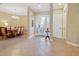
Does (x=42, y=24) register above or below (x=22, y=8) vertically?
below

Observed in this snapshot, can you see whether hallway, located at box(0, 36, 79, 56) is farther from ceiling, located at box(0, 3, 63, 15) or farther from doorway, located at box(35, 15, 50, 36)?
ceiling, located at box(0, 3, 63, 15)

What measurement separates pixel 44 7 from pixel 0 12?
1.27m

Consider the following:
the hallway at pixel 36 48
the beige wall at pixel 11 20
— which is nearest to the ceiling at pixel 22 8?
the beige wall at pixel 11 20

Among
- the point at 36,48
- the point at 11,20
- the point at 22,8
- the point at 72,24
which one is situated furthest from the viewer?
the point at 72,24

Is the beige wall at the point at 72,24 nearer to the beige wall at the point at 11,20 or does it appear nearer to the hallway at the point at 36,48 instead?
the hallway at the point at 36,48

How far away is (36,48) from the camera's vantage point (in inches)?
136

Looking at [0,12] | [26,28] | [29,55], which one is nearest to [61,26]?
[26,28]

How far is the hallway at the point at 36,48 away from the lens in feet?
10.6

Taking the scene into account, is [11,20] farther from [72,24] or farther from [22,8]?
[72,24]

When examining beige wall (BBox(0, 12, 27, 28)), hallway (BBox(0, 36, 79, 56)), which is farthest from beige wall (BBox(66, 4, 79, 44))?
beige wall (BBox(0, 12, 27, 28))

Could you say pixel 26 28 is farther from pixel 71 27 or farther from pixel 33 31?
pixel 71 27

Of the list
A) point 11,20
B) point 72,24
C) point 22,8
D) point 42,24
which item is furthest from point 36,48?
point 72,24

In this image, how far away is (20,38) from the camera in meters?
3.89

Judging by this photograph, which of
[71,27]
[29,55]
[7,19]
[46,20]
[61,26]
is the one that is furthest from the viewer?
[71,27]
